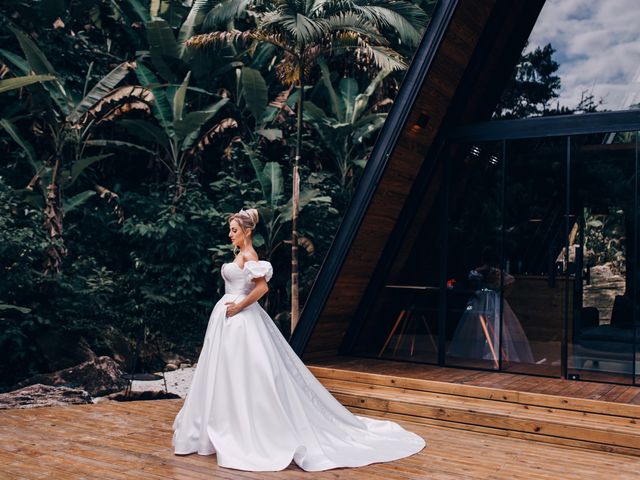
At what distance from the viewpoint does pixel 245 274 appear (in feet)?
17.3

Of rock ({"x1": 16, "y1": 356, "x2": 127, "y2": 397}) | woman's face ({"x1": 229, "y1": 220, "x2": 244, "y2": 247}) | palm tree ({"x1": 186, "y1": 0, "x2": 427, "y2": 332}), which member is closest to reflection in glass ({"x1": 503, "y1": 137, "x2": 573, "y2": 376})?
woman's face ({"x1": 229, "y1": 220, "x2": 244, "y2": 247})

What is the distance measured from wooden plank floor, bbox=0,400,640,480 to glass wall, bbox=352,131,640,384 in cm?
171

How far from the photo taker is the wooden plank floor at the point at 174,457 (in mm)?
4707

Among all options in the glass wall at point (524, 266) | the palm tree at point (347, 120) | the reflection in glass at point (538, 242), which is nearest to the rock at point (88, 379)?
the glass wall at point (524, 266)

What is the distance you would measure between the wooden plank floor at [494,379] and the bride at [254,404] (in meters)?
1.68

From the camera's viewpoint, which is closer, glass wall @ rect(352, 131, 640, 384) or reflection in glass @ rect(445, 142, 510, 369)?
glass wall @ rect(352, 131, 640, 384)

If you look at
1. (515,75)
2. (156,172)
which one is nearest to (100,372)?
(156,172)

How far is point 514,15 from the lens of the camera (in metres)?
7.70

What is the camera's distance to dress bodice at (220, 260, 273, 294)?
5238 mm

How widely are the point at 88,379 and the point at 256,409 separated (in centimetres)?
555

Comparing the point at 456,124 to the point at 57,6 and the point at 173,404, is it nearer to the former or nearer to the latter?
the point at 173,404

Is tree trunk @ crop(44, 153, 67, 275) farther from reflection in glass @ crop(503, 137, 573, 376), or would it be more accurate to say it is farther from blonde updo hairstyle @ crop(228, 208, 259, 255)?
reflection in glass @ crop(503, 137, 573, 376)

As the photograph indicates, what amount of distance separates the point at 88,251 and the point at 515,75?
8609mm

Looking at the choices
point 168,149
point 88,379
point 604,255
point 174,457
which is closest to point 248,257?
point 174,457
